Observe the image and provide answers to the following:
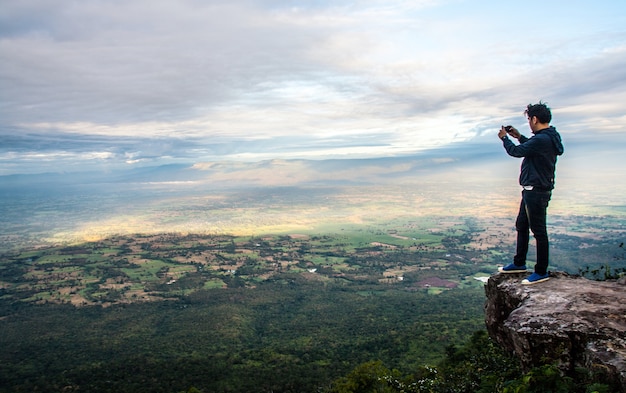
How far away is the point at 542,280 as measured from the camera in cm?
907

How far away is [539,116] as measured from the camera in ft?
27.5

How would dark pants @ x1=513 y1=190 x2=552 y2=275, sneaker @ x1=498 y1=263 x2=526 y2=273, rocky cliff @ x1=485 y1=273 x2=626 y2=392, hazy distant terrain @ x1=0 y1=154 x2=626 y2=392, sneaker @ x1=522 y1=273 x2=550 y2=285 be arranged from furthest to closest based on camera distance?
hazy distant terrain @ x1=0 y1=154 x2=626 y2=392 < sneaker @ x1=498 y1=263 x2=526 y2=273 < sneaker @ x1=522 y1=273 x2=550 y2=285 < dark pants @ x1=513 y1=190 x2=552 y2=275 < rocky cliff @ x1=485 y1=273 x2=626 y2=392

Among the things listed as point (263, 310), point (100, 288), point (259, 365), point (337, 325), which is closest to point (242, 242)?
point (100, 288)

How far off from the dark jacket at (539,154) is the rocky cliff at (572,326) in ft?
7.37

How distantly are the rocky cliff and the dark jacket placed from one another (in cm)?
225

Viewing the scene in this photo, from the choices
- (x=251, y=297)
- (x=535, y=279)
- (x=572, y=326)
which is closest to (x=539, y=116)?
(x=535, y=279)

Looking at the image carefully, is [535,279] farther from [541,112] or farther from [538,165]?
[541,112]

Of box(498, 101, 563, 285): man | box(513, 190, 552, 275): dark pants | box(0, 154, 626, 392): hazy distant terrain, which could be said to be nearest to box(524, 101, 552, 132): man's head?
box(498, 101, 563, 285): man

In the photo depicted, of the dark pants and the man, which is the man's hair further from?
the dark pants

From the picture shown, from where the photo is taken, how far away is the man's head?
27.4 feet

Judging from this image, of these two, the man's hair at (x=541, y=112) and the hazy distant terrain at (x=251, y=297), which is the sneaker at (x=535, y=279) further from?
the hazy distant terrain at (x=251, y=297)

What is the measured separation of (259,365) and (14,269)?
120 meters

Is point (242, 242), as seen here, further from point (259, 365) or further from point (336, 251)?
point (259, 365)

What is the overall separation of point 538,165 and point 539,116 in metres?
1.03
